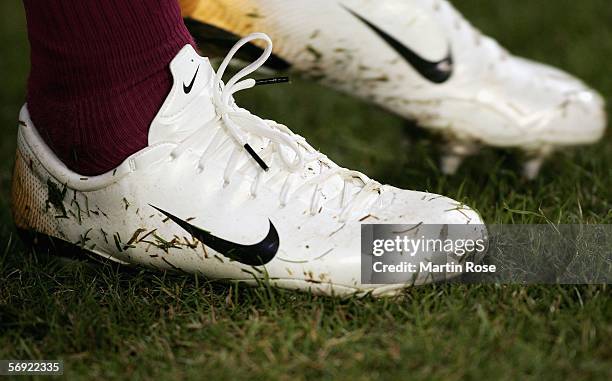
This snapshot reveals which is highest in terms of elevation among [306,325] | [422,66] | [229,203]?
[422,66]

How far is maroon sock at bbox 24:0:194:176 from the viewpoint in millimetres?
1257

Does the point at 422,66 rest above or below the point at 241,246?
above

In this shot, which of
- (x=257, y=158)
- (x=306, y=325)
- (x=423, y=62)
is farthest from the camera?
(x=423, y=62)

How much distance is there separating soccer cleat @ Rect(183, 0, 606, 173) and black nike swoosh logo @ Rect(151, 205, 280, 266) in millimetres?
494

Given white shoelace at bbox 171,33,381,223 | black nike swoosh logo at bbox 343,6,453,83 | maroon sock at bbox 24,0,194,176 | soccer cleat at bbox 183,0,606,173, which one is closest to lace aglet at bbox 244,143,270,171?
white shoelace at bbox 171,33,381,223

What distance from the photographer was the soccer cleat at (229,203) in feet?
4.20

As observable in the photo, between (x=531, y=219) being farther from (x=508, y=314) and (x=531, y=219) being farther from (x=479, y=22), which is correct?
(x=479, y=22)

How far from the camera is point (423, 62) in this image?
1705 millimetres

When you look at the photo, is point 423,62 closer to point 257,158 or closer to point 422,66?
point 422,66

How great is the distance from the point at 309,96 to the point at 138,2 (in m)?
1.31

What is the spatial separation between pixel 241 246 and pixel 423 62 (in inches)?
26.1

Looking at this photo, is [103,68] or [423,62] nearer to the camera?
[103,68]

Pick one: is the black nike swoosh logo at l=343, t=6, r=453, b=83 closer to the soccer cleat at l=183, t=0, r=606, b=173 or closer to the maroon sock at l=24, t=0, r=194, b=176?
the soccer cleat at l=183, t=0, r=606, b=173

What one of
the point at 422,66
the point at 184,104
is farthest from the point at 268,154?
the point at 422,66
